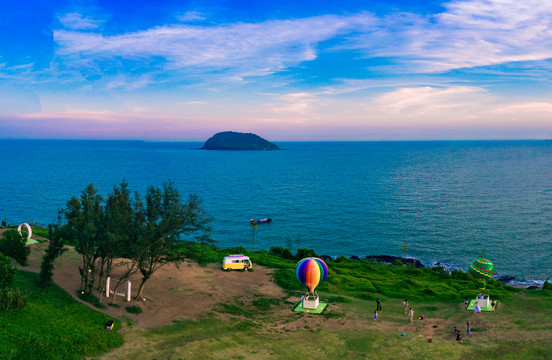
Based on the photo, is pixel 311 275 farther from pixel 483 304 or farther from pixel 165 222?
pixel 483 304

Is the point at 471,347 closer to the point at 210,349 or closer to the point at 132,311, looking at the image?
the point at 210,349

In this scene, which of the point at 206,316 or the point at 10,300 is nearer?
the point at 10,300

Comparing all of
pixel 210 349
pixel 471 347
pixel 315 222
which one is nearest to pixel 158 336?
pixel 210 349

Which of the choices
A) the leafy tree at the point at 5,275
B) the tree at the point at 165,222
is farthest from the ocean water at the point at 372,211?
the leafy tree at the point at 5,275

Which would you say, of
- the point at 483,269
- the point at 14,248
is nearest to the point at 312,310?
the point at 483,269

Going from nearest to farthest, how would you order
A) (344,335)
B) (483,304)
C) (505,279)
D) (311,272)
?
(344,335) → (311,272) → (483,304) → (505,279)

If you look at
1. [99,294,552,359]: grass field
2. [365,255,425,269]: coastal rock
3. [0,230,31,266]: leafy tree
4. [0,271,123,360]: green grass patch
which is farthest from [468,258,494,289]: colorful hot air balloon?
[0,230,31,266]: leafy tree
